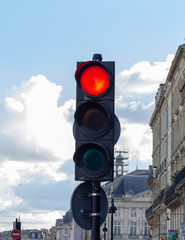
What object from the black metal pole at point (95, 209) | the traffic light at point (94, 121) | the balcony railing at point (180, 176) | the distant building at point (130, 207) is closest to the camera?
the traffic light at point (94, 121)

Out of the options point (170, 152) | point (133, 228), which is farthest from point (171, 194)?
point (133, 228)

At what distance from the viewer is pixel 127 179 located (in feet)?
461

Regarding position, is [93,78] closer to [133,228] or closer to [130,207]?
[133,228]

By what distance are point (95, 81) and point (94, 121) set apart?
1.41 ft

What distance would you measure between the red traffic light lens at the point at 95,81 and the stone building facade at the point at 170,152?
106 ft

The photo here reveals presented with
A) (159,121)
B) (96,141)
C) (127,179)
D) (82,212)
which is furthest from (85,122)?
(127,179)

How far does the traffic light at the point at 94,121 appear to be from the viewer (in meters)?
7.70

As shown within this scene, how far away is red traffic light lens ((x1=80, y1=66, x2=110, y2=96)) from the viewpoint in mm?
7711

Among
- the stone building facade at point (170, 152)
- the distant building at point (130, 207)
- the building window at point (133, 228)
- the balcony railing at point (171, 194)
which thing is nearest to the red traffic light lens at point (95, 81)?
the stone building facade at point (170, 152)

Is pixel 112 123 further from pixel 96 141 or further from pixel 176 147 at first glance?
pixel 176 147

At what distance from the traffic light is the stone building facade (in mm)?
32228

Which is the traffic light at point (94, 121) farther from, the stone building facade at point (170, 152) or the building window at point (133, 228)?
the building window at point (133, 228)

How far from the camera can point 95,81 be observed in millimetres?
7754

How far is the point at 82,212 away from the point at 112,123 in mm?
1250
